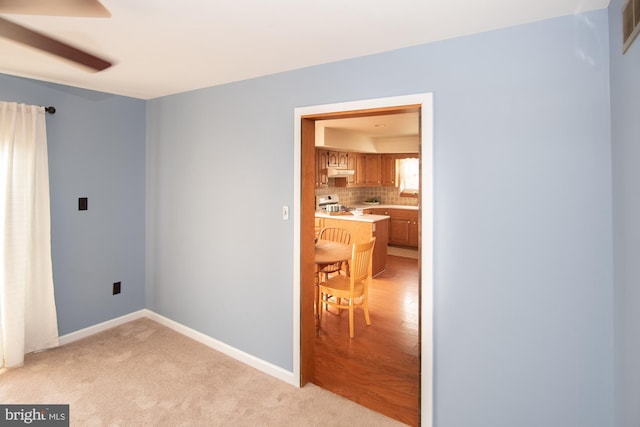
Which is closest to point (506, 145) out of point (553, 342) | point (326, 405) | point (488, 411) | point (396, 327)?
point (553, 342)

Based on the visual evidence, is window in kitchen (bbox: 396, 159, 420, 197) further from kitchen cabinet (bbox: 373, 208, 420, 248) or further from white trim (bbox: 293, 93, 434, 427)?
white trim (bbox: 293, 93, 434, 427)

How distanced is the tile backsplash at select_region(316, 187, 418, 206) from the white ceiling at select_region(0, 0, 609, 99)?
5101mm

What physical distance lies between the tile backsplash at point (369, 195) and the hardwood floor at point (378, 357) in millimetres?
3243

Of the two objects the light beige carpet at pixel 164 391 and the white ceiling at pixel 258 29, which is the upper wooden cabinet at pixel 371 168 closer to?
the white ceiling at pixel 258 29

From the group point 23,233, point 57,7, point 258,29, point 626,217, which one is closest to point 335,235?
point 23,233

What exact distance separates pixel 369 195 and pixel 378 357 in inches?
218

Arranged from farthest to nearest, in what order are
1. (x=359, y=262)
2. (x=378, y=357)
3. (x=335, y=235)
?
(x=335, y=235) → (x=359, y=262) → (x=378, y=357)

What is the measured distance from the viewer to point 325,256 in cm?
352

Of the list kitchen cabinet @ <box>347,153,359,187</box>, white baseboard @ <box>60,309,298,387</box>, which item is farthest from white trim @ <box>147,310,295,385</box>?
kitchen cabinet @ <box>347,153,359,187</box>

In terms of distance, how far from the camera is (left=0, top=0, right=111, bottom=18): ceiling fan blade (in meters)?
1.15

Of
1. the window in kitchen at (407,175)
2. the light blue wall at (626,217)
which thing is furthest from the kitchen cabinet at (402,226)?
the light blue wall at (626,217)

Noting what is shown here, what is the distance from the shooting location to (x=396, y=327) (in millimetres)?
3750

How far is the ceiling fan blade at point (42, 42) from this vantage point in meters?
1.51

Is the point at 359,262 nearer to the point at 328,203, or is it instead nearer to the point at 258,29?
the point at 258,29
